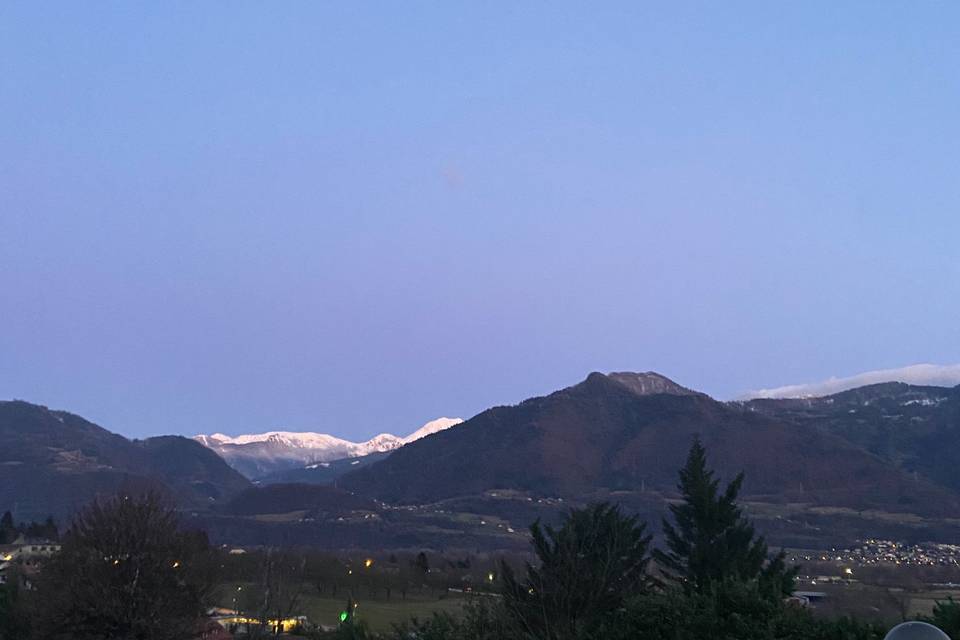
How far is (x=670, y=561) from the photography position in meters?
44.7

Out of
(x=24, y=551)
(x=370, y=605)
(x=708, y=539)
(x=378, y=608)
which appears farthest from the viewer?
(x=24, y=551)

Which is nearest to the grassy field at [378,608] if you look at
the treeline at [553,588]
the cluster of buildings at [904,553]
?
the treeline at [553,588]

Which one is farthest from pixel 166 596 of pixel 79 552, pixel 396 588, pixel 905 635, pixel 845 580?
pixel 845 580

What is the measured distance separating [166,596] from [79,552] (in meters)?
4.21

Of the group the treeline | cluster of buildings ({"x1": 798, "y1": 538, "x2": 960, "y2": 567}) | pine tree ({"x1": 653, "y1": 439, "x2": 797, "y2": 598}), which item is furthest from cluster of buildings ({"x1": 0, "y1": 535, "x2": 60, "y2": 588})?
cluster of buildings ({"x1": 798, "y1": 538, "x2": 960, "y2": 567})

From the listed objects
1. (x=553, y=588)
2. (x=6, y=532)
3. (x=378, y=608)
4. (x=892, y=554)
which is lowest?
(x=378, y=608)

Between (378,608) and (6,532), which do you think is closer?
(378,608)

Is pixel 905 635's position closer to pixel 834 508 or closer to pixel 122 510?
pixel 122 510

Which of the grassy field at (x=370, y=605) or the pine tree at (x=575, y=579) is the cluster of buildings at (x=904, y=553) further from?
the pine tree at (x=575, y=579)

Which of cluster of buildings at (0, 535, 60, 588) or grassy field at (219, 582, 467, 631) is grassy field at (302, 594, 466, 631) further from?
cluster of buildings at (0, 535, 60, 588)

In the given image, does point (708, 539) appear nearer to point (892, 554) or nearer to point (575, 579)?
point (575, 579)

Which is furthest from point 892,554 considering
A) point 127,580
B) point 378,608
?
point 127,580

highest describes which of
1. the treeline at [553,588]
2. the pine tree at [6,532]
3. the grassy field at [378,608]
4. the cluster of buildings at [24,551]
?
the pine tree at [6,532]

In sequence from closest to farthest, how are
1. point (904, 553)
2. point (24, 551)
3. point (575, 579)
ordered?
point (575, 579), point (24, 551), point (904, 553)
